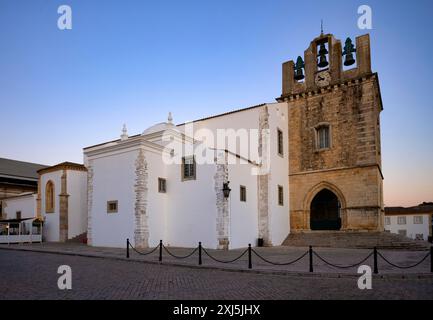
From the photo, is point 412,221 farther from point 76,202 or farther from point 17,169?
point 17,169

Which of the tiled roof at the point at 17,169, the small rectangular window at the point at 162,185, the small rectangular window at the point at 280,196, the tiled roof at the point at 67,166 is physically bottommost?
the small rectangular window at the point at 280,196

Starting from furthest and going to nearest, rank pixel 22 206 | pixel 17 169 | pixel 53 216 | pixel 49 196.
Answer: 1. pixel 17 169
2. pixel 22 206
3. pixel 49 196
4. pixel 53 216

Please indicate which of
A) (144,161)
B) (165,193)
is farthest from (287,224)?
(144,161)

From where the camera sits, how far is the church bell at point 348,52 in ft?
75.7

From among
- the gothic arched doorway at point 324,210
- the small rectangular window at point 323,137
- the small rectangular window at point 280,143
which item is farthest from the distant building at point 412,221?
the small rectangular window at point 280,143

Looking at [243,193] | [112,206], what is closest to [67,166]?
[112,206]

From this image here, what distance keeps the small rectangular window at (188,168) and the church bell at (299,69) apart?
Result: 10312 mm

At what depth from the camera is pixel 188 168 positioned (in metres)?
20.7

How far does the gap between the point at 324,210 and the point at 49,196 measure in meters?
19.9

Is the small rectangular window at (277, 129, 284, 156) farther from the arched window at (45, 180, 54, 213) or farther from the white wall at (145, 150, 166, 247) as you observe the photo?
the arched window at (45, 180, 54, 213)

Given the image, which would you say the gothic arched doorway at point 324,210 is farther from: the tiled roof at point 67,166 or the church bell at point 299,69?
the tiled roof at point 67,166

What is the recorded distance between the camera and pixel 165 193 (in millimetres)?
21359
